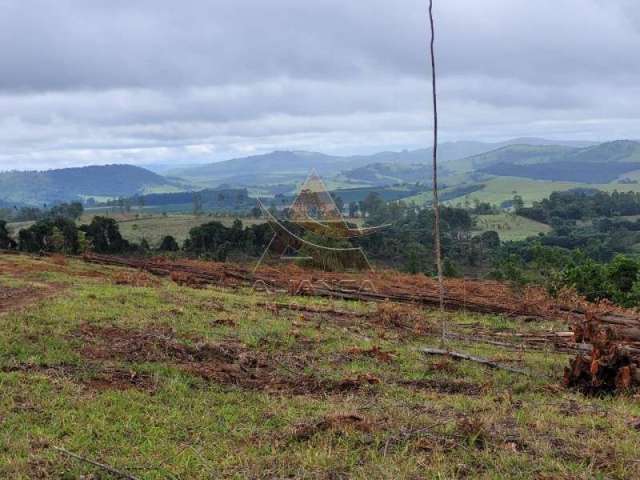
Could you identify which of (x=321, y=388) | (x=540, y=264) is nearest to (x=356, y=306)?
(x=321, y=388)

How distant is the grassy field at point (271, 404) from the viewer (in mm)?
4820

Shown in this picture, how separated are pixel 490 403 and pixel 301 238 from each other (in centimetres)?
1643

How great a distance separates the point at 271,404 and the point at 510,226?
72717 millimetres

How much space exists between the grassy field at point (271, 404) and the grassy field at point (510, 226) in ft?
197

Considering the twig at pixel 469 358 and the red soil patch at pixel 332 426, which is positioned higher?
the red soil patch at pixel 332 426

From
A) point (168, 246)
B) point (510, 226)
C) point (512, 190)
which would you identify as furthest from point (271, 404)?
point (512, 190)

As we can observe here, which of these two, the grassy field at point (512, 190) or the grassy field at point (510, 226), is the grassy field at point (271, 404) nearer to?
the grassy field at point (510, 226)

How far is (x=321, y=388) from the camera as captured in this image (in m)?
7.03

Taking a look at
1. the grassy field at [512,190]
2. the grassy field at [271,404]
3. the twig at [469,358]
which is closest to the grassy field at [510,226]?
the grassy field at [512,190]

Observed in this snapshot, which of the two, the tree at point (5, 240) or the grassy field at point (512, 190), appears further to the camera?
the grassy field at point (512, 190)

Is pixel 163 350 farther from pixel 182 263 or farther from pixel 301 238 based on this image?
pixel 301 238

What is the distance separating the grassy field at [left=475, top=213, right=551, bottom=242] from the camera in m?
69.1

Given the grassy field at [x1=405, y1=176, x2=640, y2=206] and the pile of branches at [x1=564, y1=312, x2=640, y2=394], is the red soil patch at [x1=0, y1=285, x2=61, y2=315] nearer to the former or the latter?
the pile of branches at [x1=564, y1=312, x2=640, y2=394]

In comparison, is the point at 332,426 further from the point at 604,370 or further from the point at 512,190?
the point at 512,190
